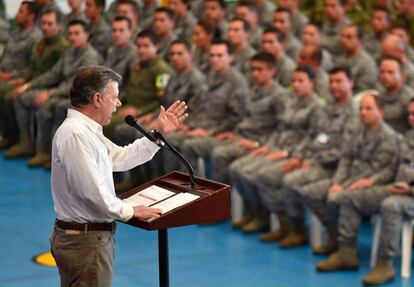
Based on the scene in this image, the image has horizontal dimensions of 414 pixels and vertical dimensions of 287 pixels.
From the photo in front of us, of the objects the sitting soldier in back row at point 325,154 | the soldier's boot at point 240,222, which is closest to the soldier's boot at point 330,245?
the sitting soldier in back row at point 325,154

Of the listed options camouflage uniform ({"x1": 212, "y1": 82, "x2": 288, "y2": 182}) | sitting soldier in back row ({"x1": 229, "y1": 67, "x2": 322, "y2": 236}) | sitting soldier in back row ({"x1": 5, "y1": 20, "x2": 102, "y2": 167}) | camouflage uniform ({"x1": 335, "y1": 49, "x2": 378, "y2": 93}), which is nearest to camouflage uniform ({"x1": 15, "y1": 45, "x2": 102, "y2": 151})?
sitting soldier in back row ({"x1": 5, "y1": 20, "x2": 102, "y2": 167})

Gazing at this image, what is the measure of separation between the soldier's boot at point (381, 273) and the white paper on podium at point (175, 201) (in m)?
2.50

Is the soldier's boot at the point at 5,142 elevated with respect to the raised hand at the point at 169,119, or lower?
lower

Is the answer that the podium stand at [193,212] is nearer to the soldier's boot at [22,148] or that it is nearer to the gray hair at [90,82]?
the gray hair at [90,82]

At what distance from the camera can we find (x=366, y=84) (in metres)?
8.15

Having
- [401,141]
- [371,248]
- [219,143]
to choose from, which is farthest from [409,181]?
[219,143]

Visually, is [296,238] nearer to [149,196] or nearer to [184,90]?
[184,90]

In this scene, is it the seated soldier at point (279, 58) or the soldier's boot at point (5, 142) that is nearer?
the seated soldier at point (279, 58)

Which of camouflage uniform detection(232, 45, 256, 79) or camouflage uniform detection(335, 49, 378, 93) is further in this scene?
camouflage uniform detection(232, 45, 256, 79)

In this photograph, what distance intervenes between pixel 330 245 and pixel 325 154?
57cm

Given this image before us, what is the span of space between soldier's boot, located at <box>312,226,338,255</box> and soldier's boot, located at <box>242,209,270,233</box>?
0.56m

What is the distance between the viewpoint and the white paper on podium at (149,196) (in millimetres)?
4074

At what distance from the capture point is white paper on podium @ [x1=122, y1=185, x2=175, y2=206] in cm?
407

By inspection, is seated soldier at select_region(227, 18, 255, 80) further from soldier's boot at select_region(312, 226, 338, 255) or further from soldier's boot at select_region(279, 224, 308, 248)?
soldier's boot at select_region(312, 226, 338, 255)
